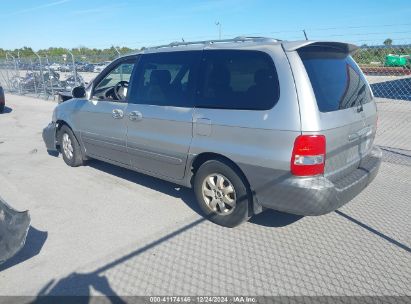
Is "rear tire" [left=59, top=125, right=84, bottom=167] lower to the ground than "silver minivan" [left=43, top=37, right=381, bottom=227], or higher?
lower

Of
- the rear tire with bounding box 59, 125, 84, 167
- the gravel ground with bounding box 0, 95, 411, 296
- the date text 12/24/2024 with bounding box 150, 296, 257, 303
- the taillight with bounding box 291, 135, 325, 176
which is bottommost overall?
the date text 12/24/2024 with bounding box 150, 296, 257, 303

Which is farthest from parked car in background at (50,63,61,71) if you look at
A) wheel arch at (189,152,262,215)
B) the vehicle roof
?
wheel arch at (189,152,262,215)

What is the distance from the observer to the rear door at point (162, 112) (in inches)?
155

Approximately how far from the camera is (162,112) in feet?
13.6

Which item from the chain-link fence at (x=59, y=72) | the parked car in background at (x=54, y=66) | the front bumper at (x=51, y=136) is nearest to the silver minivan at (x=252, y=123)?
the front bumper at (x=51, y=136)

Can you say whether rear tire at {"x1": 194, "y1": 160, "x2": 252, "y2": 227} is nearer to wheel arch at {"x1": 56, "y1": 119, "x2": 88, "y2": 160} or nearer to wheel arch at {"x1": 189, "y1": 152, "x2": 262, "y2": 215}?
wheel arch at {"x1": 189, "y1": 152, "x2": 262, "y2": 215}

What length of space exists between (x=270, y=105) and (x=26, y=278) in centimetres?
270

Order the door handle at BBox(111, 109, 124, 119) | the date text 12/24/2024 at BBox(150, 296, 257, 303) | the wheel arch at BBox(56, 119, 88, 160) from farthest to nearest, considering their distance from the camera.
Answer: the wheel arch at BBox(56, 119, 88, 160), the door handle at BBox(111, 109, 124, 119), the date text 12/24/2024 at BBox(150, 296, 257, 303)

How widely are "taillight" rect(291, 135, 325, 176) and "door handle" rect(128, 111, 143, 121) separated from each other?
2187 millimetres

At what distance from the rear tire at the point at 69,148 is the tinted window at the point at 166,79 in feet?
6.25

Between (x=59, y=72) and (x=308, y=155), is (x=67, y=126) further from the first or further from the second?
(x=59, y=72)

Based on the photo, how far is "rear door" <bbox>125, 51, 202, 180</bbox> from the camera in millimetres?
3933

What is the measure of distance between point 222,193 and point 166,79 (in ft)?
5.22

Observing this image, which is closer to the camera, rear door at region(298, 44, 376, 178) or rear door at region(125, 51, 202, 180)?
rear door at region(298, 44, 376, 178)
